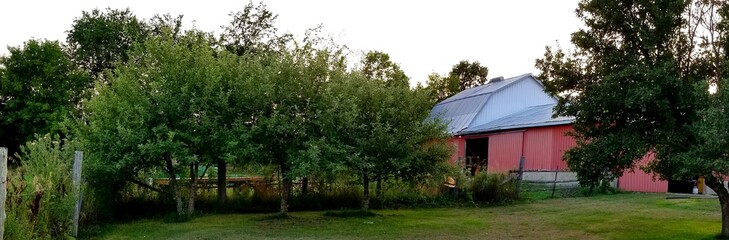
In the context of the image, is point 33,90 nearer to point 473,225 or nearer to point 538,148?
point 538,148

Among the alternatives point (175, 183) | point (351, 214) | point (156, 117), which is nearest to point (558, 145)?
point (351, 214)

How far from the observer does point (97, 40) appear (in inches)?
1560

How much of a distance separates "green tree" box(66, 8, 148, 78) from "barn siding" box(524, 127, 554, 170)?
1009 inches

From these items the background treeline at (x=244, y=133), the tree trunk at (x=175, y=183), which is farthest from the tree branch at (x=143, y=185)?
the tree trunk at (x=175, y=183)

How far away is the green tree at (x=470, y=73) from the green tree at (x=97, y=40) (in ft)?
110

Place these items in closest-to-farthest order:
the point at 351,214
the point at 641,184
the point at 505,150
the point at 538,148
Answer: the point at 351,214 → the point at 641,184 → the point at 538,148 → the point at 505,150

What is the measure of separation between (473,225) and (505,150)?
1658 cm

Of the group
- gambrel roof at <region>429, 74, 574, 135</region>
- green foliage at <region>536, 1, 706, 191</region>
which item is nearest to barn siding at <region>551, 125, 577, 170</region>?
gambrel roof at <region>429, 74, 574, 135</region>

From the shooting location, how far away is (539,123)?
26391 mm

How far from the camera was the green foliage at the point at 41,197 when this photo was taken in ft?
26.7

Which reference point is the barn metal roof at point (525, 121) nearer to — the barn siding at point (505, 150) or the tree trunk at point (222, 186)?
the barn siding at point (505, 150)

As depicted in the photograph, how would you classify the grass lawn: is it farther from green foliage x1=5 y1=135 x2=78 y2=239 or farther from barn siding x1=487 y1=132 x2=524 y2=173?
→ barn siding x1=487 y1=132 x2=524 y2=173

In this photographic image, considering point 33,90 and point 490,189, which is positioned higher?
point 33,90

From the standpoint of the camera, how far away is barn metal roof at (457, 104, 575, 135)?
2575cm
